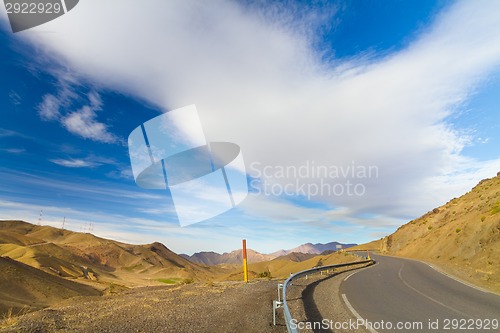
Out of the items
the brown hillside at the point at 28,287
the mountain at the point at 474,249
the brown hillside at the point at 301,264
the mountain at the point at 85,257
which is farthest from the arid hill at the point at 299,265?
the mountain at the point at 85,257

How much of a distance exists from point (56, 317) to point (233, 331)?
5420 millimetres

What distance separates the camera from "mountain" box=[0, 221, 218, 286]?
246 ft

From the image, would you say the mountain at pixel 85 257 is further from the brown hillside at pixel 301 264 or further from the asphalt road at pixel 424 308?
the asphalt road at pixel 424 308

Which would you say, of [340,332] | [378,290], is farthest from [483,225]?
[340,332]

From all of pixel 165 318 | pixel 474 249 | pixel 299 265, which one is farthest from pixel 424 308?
pixel 299 265

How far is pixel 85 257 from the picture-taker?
121 metres

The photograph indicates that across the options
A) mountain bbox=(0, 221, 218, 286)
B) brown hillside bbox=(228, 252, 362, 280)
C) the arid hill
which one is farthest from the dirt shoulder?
mountain bbox=(0, 221, 218, 286)

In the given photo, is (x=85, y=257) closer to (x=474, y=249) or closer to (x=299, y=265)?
(x=299, y=265)

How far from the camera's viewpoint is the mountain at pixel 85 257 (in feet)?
246

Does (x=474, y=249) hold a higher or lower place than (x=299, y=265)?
higher

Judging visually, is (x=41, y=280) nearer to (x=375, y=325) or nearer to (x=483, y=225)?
(x=375, y=325)

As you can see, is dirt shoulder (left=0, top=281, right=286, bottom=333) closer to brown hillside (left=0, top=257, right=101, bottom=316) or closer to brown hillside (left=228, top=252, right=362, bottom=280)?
brown hillside (left=228, top=252, right=362, bottom=280)

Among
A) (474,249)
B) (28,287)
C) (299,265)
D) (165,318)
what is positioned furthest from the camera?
(299,265)

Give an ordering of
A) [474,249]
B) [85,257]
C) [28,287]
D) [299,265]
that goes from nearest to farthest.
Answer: [474,249] → [28,287] → [299,265] → [85,257]
